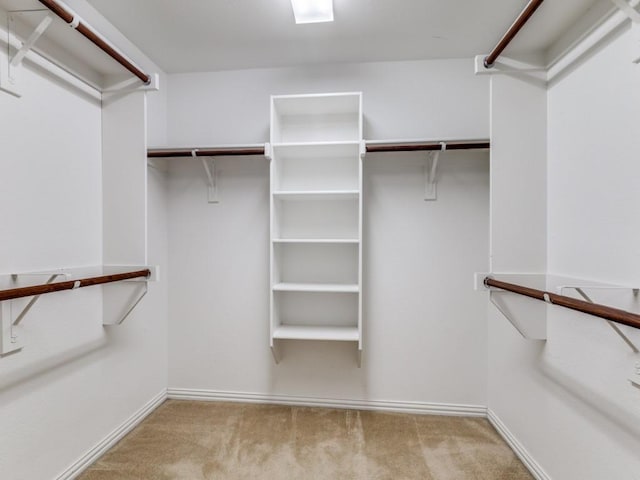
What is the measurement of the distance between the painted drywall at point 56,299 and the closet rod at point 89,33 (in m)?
0.28

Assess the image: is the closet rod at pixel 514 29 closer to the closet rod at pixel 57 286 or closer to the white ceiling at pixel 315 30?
the white ceiling at pixel 315 30

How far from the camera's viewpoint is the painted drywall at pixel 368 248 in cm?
219

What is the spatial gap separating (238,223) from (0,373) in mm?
1398

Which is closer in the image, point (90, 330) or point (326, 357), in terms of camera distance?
point (90, 330)

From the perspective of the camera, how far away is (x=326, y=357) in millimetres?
2275

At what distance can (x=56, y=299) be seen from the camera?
5.00 ft

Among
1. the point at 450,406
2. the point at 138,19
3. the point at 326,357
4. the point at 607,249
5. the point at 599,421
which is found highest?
the point at 138,19

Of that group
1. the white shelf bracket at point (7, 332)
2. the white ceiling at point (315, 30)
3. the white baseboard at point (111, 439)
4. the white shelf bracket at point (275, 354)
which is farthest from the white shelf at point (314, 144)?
the white baseboard at point (111, 439)

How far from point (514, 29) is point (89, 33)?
174cm

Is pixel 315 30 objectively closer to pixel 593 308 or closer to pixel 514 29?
pixel 514 29

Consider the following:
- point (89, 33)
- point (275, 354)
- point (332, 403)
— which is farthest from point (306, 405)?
point (89, 33)

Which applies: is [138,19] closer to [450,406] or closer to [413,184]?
[413,184]

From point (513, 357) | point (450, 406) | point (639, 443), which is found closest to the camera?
point (639, 443)

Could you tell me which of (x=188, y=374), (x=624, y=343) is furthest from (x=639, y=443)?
(x=188, y=374)
